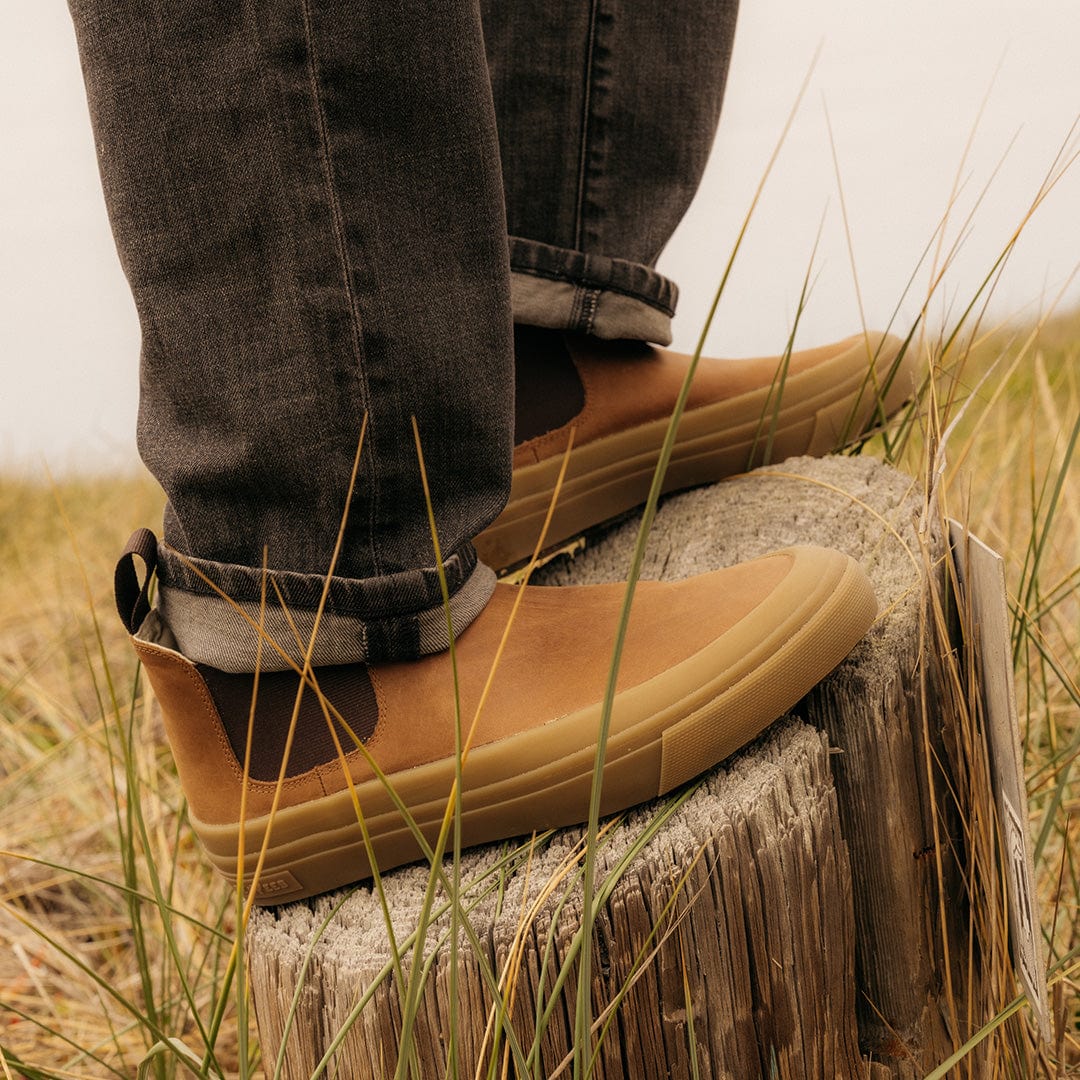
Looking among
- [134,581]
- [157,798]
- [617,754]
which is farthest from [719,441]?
[157,798]

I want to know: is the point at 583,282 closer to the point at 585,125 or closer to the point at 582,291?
the point at 582,291

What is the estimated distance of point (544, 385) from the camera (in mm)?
1105

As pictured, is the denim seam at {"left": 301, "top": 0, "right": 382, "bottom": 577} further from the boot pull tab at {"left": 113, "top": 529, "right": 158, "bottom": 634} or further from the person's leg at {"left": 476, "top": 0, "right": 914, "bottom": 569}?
the person's leg at {"left": 476, "top": 0, "right": 914, "bottom": 569}

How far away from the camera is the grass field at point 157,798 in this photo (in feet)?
2.60

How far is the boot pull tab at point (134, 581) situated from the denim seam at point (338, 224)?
19 cm

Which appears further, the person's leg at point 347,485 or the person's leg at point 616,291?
the person's leg at point 616,291

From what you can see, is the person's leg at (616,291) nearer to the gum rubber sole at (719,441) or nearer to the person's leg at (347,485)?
the gum rubber sole at (719,441)

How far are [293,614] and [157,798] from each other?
868mm

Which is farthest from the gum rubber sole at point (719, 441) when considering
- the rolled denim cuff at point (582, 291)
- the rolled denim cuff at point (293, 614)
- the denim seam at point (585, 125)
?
the rolled denim cuff at point (293, 614)

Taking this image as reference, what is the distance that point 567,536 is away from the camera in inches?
44.5

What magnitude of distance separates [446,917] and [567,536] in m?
0.52

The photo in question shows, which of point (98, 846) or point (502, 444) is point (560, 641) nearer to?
point (502, 444)

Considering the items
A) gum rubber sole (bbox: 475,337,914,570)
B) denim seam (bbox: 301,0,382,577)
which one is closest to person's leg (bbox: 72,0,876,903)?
denim seam (bbox: 301,0,382,577)

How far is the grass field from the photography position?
2.60 feet
